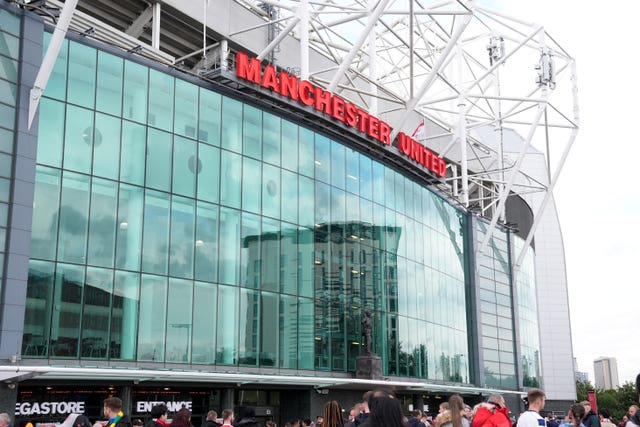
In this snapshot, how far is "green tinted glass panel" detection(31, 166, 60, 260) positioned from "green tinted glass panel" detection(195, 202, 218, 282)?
5356 millimetres

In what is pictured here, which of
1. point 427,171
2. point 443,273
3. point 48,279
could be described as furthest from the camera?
point 443,273

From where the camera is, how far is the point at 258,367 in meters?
28.9

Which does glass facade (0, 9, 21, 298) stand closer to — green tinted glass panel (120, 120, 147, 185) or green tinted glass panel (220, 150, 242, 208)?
green tinted glass panel (120, 120, 147, 185)

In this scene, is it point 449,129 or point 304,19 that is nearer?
point 304,19

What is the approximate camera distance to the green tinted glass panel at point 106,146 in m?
24.7

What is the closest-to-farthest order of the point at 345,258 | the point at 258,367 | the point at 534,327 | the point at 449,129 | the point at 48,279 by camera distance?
the point at 48,279 < the point at 258,367 < the point at 345,258 < the point at 449,129 < the point at 534,327

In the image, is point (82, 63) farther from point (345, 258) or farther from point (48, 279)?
point (345, 258)

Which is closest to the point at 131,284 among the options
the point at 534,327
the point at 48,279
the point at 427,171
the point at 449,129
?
the point at 48,279

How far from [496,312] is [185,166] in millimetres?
28546

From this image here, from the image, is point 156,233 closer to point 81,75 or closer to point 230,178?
point 230,178

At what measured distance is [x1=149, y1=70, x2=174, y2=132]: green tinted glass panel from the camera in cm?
2667

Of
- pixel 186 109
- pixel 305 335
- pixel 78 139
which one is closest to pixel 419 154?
pixel 305 335

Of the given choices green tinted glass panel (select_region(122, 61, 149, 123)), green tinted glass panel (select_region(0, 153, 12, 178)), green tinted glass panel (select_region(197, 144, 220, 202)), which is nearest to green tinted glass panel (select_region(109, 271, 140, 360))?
green tinted glass panel (select_region(197, 144, 220, 202))

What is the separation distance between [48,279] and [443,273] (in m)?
25.6
